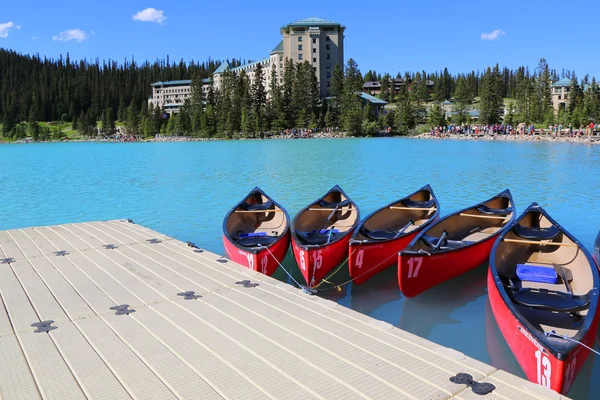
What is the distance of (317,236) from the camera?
9.82 m

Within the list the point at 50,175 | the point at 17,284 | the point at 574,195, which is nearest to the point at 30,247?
the point at 17,284

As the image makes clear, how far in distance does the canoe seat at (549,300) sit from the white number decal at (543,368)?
1.36 metres

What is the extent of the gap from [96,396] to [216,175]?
86.6 feet

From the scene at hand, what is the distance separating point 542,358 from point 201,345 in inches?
124

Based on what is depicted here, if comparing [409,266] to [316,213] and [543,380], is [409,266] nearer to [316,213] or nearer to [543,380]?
[543,380]

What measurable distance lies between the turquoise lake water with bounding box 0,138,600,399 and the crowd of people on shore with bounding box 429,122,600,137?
22724 millimetres

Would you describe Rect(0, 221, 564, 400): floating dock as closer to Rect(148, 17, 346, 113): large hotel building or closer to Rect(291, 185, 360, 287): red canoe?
Rect(291, 185, 360, 287): red canoe

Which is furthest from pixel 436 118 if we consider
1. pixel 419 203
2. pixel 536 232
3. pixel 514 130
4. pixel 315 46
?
pixel 536 232

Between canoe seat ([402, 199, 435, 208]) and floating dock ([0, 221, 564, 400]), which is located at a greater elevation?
canoe seat ([402, 199, 435, 208])

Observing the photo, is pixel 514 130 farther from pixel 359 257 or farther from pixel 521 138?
pixel 359 257

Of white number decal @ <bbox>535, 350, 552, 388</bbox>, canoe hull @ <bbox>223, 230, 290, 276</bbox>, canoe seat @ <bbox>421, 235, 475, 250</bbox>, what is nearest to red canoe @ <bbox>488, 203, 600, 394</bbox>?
white number decal @ <bbox>535, 350, 552, 388</bbox>

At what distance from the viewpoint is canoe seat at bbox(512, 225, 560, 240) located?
8578 mm

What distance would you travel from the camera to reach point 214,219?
15953 millimetres

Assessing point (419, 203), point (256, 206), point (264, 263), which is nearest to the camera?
point (264, 263)
